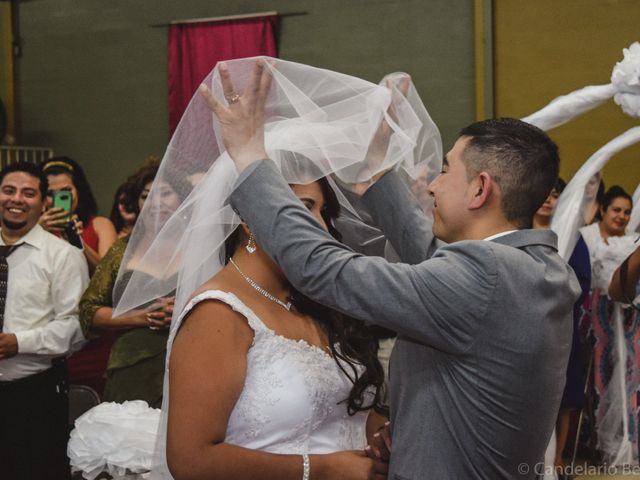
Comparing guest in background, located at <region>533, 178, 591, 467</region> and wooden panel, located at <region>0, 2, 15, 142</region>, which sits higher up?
wooden panel, located at <region>0, 2, 15, 142</region>

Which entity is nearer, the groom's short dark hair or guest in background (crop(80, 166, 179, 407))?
the groom's short dark hair

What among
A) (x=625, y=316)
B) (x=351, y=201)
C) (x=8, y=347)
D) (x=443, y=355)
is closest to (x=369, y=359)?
(x=351, y=201)

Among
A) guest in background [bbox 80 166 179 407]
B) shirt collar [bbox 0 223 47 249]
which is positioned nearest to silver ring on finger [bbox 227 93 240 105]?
guest in background [bbox 80 166 179 407]

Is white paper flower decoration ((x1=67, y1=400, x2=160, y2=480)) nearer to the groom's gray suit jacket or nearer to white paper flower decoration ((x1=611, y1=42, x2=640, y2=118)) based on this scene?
the groom's gray suit jacket

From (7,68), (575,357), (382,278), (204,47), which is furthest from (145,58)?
(382,278)

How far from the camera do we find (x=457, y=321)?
1.27 metres

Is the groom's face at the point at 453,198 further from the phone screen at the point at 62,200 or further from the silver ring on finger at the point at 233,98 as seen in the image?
the phone screen at the point at 62,200

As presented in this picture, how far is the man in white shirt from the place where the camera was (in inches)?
130

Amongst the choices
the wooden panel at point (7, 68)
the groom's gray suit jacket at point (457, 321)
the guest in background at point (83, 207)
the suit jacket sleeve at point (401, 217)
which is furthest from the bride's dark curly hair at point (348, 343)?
the wooden panel at point (7, 68)

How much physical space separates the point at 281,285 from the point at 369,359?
261 mm

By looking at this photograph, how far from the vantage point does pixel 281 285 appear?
1.74 metres

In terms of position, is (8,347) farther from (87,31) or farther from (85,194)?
(87,31)

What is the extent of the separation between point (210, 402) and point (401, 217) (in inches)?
22.5

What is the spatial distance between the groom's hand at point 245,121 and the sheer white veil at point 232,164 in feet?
0.34
